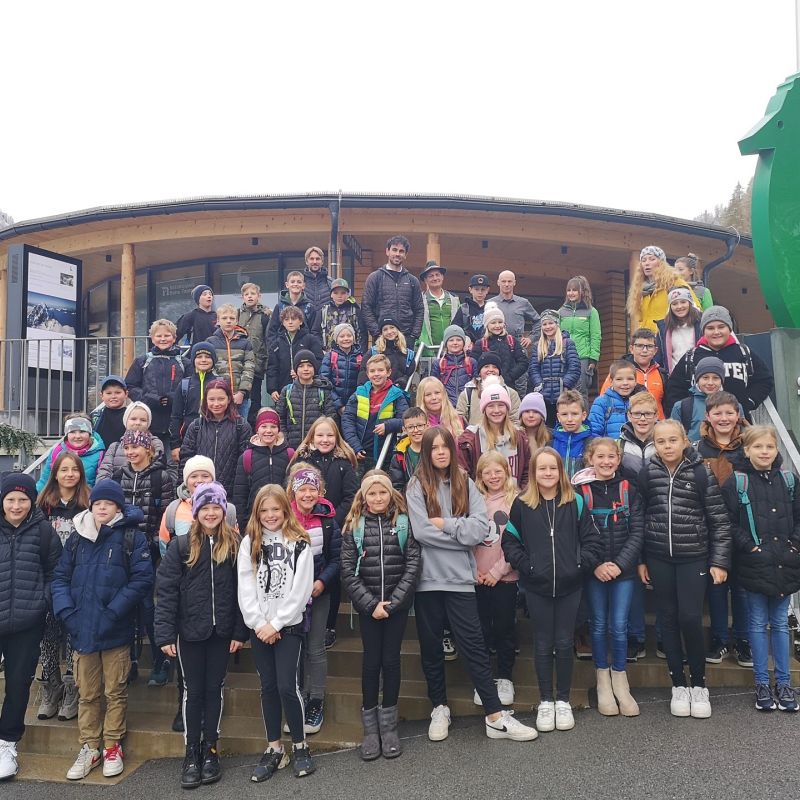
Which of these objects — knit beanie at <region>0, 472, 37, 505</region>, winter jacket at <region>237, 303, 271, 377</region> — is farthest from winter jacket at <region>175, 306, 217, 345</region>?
knit beanie at <region>0, 472, 37, 505</region>

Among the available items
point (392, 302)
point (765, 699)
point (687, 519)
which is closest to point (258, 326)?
point (392, 302)

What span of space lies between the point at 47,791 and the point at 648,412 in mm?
4535

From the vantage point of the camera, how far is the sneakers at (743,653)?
4430mm

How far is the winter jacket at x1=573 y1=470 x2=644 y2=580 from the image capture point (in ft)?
13.7

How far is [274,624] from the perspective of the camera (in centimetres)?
396

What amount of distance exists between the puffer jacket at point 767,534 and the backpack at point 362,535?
2010 mm

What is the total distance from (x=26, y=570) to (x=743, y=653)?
4661mm

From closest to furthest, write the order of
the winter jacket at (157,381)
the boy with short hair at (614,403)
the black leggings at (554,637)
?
the black leggings at (554,637) < the boy with short hair at (614,403) < the winter jacket at (157,381)

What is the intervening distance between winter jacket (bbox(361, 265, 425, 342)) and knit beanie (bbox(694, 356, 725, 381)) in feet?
11.0

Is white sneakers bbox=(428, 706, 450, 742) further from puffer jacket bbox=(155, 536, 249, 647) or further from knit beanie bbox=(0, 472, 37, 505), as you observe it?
knit beanie bbox=(0, 472, 37, 505)

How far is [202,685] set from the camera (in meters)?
4.05

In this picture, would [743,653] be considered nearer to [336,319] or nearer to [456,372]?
[456,372]

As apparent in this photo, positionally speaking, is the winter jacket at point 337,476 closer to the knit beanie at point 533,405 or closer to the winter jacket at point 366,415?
the winter jacket at point 366,415

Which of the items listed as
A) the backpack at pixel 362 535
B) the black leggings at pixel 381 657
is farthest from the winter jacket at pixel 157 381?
the black leggings at pixel 381 657
